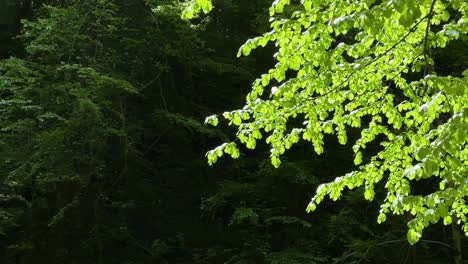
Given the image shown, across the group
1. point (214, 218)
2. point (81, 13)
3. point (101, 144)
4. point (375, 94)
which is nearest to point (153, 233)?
point (214, 218)

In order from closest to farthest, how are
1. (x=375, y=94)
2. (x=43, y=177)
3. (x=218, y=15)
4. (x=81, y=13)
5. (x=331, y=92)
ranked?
(x=331, y=92) < (x=375, y=94) < (x=43, y=177) < (x=81, y=13) < (x=218, y=15)

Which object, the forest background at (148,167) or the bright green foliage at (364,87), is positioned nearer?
the bright green foliage at (364,87)

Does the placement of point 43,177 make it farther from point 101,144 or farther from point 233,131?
point 233,131

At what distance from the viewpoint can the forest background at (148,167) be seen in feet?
26.2

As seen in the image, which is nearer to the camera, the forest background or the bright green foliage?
the bright green foliage

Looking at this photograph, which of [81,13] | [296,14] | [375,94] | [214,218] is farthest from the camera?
[214,218]

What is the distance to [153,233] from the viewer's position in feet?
30.9

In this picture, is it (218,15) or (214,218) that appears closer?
(214,218)

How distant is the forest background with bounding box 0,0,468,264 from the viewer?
7.97 metres

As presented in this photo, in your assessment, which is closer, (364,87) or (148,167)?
(364,87)

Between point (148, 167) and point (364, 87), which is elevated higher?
point (148, 167)

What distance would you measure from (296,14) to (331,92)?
2.09 ft

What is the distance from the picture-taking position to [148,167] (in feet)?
32.3

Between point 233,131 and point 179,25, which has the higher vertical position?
point 179,25
